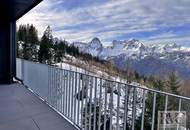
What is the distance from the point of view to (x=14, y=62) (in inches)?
336

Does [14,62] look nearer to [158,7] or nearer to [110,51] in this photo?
[110,51]

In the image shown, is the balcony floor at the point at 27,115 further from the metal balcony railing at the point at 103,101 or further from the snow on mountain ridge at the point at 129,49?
the snow on mountain ridge at the point at 129,49

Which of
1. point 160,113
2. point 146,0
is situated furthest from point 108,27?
point 160,113

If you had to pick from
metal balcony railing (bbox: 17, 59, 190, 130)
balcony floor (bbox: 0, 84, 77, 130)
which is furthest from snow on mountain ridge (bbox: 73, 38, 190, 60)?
metal balcony railing (bbox: 17, 59, 190, 130)

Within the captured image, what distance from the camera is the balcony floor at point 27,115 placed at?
3.75 meters

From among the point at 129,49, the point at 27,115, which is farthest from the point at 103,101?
the point at 129,49

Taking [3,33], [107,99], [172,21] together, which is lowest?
[107,99]

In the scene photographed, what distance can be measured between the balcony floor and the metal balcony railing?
0.51 ft

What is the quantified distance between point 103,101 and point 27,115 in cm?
179

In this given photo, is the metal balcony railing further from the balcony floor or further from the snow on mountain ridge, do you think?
the snow on mountain ridge

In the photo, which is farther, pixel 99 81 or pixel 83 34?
pixel 83 34

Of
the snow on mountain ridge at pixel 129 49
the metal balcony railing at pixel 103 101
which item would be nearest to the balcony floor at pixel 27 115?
the metal balcony railing at pixel 103 101

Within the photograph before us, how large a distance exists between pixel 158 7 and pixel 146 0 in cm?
352

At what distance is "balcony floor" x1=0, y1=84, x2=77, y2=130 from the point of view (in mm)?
3746
